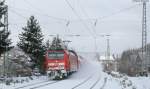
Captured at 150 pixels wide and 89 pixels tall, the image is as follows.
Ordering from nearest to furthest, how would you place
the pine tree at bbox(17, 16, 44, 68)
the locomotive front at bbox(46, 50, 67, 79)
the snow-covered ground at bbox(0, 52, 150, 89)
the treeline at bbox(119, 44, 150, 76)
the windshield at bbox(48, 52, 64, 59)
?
the snow-covered ground at bbox(0, 52, 150, 89) < the treeline at bbox(119, 44, 150, 76) < the locomotive front at bbox(46, 50, 67, 79) < the windshield at bbox(48, 52, 64, 59) < the pine tree at bbox(17, 16, 44, 68)

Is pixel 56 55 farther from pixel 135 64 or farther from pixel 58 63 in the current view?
pixel 135 64

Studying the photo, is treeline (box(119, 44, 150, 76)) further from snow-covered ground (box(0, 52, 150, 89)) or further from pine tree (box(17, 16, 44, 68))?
pine tree (box(17, 16, 44, 68))

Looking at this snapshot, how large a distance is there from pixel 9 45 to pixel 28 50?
17271mm

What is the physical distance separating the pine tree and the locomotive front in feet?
48.4

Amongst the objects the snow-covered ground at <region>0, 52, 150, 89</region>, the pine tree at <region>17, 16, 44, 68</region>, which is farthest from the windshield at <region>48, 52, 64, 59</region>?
the pine tree at <region>17, 16, 44, 68</region>

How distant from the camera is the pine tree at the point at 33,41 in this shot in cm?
6575

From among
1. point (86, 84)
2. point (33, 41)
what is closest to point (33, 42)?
point (33, 41)

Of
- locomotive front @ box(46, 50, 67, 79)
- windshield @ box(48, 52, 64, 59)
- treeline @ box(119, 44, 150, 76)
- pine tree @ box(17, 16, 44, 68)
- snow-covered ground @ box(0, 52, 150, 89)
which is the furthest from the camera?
pine tree @ box(17, 16, 44, 68)

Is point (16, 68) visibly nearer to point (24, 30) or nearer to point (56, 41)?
point (24, 30)

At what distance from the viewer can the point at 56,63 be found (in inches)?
1976

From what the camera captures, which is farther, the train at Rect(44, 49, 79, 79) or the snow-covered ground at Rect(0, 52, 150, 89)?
the train at Rect(44, 49, 79, 79)

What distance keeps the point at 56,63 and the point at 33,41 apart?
686 inches

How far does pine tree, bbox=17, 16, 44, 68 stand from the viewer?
6575 cm

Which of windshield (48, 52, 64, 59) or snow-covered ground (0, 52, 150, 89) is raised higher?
windshield (48, 52, 64, 59)
